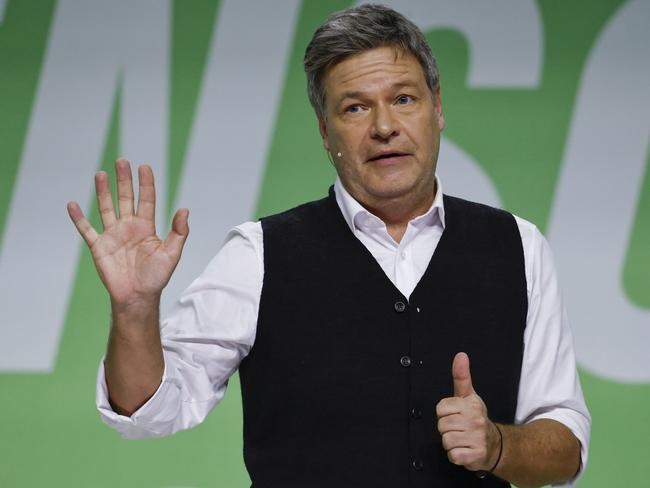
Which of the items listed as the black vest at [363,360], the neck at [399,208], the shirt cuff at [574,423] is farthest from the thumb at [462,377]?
the neck at [399,208]

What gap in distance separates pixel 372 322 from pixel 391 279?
0.10m

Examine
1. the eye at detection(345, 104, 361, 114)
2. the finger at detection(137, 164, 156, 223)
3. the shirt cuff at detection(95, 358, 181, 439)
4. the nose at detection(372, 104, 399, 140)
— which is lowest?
the shirt cuff at detection(95, 358, 181, 439)

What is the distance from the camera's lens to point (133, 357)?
156 cm

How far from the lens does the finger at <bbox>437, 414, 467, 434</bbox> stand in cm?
159

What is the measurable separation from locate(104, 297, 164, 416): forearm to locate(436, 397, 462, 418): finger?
444mm

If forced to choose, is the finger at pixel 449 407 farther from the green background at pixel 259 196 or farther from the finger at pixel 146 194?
the green background at pixel 259 196

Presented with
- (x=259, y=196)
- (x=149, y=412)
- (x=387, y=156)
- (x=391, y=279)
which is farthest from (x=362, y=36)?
(x=259, y=196)

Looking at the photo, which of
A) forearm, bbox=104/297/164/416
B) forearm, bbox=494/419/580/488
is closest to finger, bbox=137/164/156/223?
forearm, bbox=104/297/164/416

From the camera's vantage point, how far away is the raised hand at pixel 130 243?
61.4 inches

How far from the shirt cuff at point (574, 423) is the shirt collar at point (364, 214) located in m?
0.40

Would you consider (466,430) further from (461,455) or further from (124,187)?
(124,187)

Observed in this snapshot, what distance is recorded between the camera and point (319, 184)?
3248mm

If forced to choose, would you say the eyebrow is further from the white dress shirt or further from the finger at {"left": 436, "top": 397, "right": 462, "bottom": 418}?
the finger at {"left": 436, "top": 397, "right": 462, "bottom": 418}

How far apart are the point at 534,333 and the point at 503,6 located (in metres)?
1.69
